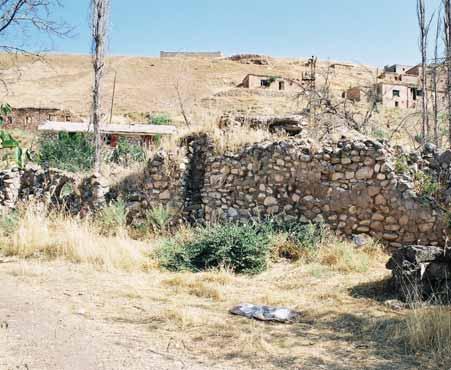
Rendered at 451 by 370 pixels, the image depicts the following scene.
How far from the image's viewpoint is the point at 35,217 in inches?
364

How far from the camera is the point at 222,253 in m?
7.23

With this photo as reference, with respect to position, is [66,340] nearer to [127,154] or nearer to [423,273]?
[423,273]

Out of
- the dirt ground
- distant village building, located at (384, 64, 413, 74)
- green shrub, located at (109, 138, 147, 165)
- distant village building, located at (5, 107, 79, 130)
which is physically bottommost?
the dirt ground

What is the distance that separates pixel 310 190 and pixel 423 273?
3.44 meters

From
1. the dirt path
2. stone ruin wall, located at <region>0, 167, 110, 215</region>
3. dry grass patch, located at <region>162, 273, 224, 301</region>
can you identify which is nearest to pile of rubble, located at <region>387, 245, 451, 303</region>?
dry grass patch, located at <region>162, 273, 224, 301</region>

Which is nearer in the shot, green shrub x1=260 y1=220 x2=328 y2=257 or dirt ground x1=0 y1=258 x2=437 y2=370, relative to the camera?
dirt ground x1=0 y1=258 x2=437 y2=370

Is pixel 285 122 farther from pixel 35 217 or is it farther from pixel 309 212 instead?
pixel 35 217

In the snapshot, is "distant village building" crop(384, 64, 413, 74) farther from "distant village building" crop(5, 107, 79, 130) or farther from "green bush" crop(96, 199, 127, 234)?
"green bush" crop(96, 199, 127, 234)

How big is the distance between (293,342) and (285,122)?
286 inches

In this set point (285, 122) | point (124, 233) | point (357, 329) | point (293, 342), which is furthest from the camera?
point (285, 122)

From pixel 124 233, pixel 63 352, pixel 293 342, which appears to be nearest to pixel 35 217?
pixel 124 233

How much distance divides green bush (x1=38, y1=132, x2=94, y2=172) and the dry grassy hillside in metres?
24.5

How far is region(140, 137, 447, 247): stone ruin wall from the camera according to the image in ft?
26.7

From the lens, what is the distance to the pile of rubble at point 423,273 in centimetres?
550
